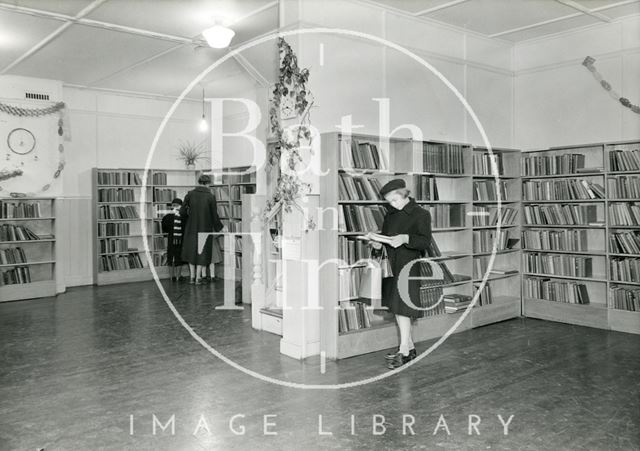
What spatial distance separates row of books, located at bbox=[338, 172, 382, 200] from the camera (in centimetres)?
557

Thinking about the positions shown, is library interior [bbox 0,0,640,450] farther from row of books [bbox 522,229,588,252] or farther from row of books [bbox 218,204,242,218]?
row of books [bbox 218,204,242,218]

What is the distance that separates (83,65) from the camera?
8.82 meters

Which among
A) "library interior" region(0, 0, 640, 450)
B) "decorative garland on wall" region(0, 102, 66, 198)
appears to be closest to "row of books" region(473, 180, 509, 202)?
"library interior" region(0, 0, 640, 450)

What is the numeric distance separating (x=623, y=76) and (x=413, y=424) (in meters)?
5.38

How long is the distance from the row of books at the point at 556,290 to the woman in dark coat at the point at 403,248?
291cm

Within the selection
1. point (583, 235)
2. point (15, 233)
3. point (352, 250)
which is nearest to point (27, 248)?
point (15, 233)

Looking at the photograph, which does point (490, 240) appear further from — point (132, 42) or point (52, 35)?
point (52, 35)

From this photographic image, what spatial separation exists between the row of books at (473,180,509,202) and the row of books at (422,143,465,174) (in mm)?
473

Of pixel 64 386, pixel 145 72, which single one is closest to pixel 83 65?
pixel 145 72

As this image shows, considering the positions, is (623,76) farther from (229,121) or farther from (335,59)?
(229,121)

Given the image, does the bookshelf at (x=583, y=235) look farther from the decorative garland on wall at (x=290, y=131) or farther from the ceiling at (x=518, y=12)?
the decorative garland on wall at (x=290, y=131)

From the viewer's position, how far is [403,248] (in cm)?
517

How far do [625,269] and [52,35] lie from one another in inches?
309

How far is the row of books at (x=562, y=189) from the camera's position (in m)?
6.88
